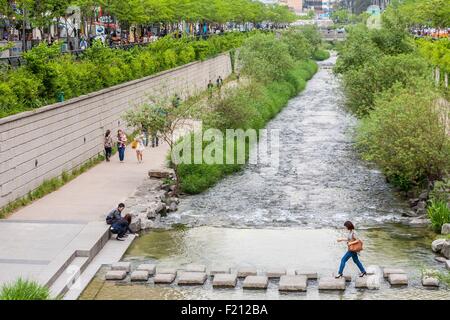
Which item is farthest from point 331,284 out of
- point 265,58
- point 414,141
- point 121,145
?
point 265,58

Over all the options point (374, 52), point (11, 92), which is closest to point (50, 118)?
point (11, 92)

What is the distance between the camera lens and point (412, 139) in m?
28.9

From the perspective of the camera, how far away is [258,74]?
5744cm

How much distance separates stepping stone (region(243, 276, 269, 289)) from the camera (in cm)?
2014

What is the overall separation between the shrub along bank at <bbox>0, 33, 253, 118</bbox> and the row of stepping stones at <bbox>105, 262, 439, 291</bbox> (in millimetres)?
9699

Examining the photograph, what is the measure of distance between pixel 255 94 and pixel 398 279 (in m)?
31.2

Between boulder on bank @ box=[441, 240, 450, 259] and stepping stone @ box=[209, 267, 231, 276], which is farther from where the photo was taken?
boulder on bank @ box=[441, 240, 450, 259]

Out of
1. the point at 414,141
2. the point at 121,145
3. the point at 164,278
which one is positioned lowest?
the point at 164,278

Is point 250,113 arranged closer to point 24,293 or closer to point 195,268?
point 195,268

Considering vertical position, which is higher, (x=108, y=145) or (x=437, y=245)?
(x=108, y=145)

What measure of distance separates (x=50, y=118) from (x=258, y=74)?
27.5 meters

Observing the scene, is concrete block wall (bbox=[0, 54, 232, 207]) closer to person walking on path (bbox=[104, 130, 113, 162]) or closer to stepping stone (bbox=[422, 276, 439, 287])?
person walking on path (bbox=[104, 130, 113, 162])

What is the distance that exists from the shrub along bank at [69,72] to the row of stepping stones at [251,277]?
9699 millimetres


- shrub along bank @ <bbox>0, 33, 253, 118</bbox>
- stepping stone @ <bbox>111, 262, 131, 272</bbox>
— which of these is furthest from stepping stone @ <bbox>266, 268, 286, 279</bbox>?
shrub along bank @ <bbox>0, 33, 253, 118</bbox>
